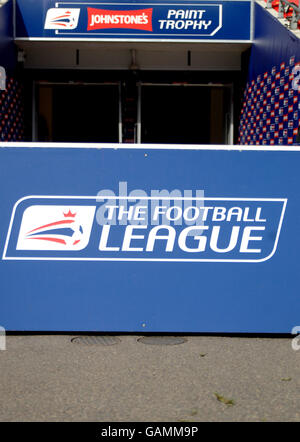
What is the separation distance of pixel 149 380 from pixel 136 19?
11.1m

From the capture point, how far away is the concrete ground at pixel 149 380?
310 cm

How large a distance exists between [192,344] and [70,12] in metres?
10.7

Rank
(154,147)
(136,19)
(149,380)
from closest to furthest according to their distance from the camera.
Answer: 1. (149,380)
2. (154,147)
3. (136,19)

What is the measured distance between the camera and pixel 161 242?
15.1 feet

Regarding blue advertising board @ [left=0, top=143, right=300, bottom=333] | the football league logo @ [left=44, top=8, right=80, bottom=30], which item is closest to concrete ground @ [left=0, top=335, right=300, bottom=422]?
blue advertising board @ [left=0, top=143, right=300, bottom=333]

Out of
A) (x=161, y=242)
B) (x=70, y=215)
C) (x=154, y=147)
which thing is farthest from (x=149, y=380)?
(x=154, y=147)

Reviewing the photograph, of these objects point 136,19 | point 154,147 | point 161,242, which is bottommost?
point 161,242

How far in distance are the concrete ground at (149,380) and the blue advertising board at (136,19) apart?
33.1 feet

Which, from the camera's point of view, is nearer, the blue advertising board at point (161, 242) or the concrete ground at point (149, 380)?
the concrete ground at point (149, 380)

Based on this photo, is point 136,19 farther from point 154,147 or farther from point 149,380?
point 149,380

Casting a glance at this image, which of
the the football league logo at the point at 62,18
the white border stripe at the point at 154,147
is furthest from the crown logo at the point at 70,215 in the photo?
the the football league logo at the point at 62,18

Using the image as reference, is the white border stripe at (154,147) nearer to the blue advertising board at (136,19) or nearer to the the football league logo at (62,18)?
the blue advertising board at (136,19)

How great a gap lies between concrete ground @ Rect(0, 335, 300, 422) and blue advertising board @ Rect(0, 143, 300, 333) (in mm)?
321

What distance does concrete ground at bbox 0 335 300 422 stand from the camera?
10.2 ft
